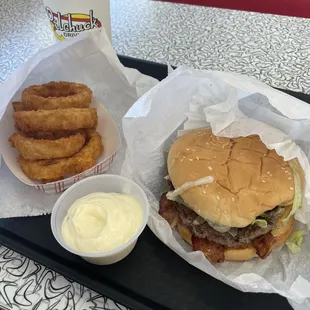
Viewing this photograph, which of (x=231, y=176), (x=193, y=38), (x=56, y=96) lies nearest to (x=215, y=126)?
(x=231, y=176)

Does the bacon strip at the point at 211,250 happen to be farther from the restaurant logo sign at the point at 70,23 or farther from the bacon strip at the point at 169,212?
the restaurant logo sign at the point at 70,23

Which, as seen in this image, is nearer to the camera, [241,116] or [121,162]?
[241,116]

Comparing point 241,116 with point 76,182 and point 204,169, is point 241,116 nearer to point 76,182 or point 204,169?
point 204,169

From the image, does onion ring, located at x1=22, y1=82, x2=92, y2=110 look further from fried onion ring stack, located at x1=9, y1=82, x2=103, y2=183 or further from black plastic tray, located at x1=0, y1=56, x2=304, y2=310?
black plastic tray, located at x1=0, y1=56, x2=304, y2=310

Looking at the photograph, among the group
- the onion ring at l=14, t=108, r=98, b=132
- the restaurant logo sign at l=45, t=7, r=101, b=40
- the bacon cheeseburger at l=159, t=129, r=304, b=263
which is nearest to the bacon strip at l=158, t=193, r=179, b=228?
the bacon cheeseburger at l=159, t=129, r=304, b=263

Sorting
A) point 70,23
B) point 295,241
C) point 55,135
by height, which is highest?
point 70,23

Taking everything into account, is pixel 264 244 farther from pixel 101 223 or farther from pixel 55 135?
pixel 55 135

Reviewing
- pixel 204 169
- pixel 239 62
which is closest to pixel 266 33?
pixel 239 62
